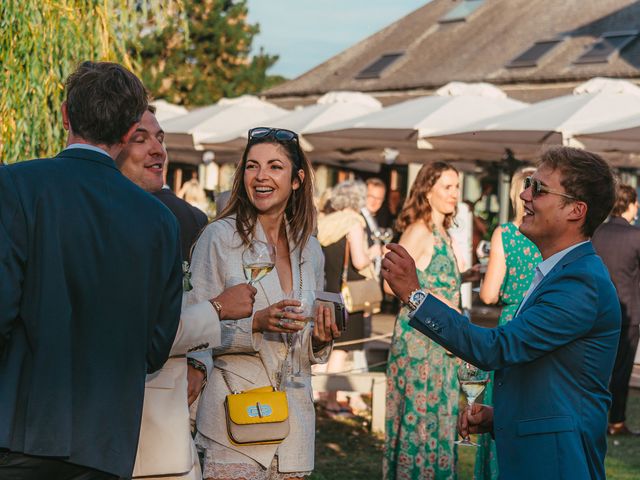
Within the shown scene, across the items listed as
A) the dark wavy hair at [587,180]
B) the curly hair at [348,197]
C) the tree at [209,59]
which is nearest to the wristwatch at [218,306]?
the dark wavy hair at [587,180]

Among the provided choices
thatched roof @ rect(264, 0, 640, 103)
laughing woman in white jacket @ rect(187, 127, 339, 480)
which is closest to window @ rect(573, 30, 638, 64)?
thatched roof @ rect(264, 0, 640, 103)

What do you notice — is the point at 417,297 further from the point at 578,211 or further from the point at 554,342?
the point at 578,211

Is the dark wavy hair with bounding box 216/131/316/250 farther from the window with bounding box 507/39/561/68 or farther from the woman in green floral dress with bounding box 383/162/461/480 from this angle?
the window with bounding box 507/39/561/68

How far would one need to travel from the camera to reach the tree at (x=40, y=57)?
9.07 m

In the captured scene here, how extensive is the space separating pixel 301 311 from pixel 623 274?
21.3 ft

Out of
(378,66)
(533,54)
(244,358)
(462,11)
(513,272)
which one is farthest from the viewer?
(462,11)

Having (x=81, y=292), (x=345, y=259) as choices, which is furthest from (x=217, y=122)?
(x=81, y=292)

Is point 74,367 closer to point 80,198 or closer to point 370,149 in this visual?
point 80,198

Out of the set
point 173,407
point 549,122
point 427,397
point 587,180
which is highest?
point 549,122

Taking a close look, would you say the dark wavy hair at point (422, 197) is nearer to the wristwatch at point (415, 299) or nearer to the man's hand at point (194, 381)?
the man's hand at point (194, 381)

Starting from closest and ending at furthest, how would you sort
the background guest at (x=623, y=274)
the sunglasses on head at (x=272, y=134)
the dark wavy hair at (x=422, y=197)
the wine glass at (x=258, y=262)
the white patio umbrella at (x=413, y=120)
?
the wine glass at (x=258, y=262)
the sunglasses on head at (x=272, y=134)
the dark wavy hair at (x=422, y=197)
the background guest at (x=623, y=274)
the white patio umbrella at (x=413, y=120)

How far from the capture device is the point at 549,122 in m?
13.6

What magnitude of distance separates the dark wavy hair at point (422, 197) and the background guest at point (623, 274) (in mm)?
3139

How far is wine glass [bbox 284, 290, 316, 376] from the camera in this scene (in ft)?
12.9
